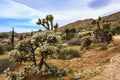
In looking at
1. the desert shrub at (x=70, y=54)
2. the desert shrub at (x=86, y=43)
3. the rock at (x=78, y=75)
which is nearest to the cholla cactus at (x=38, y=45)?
the rock at (x=78, y=75)

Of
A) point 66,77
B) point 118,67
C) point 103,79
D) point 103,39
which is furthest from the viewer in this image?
point 103,39

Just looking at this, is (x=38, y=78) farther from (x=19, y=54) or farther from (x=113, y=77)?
(x=113, y=77)

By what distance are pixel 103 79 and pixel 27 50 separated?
5.53m

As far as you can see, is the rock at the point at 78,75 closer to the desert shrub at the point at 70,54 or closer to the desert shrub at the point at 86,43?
the desert shrub at the point at 70,54

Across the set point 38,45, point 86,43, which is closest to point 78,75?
point 38,45

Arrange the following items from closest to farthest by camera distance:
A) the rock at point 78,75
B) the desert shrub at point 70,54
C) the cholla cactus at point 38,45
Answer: the rock at point 78,75 → the cholla cactus at point 38,45 → the desert shrub at point 70,54

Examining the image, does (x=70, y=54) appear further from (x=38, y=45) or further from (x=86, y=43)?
(x=38, y=45)

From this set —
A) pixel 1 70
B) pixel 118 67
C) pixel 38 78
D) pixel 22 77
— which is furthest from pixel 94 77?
pixel 1 70

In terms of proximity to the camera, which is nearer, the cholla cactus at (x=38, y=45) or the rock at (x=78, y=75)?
the rock at (x=78, y=75)

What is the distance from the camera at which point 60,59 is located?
20578 millimetres

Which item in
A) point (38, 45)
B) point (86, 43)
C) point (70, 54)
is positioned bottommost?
point (70, 54)

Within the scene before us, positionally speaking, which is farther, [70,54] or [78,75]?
[70,54]

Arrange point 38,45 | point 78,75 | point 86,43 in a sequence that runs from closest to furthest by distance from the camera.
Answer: point 78,75 < point 38,45 < point 86,43

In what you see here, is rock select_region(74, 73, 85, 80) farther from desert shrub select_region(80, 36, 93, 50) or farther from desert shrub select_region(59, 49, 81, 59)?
desert shrub select_region(80, 36, 93, 50)
